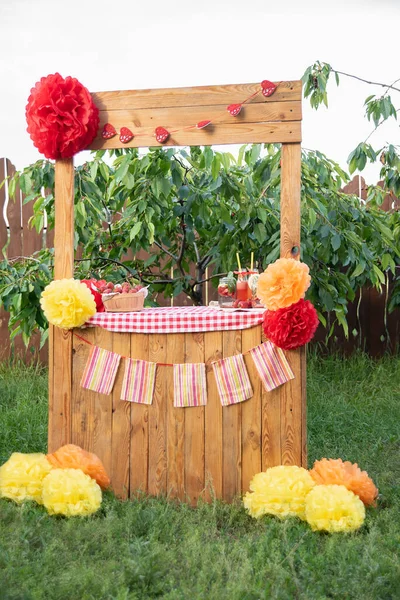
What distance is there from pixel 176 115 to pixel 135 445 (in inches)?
60.7

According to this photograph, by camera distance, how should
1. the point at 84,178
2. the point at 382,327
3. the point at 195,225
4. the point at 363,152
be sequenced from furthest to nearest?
1. the point at 382,327
2. the point at 195,225
3. the point at 84,178
4. the point at 363,152

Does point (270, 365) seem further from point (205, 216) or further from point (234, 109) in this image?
point (205, 216)

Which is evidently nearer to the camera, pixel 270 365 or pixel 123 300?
pixel 270 365

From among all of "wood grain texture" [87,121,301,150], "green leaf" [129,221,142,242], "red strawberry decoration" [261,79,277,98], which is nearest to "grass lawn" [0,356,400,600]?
"green leaf" [129,221,142,242]

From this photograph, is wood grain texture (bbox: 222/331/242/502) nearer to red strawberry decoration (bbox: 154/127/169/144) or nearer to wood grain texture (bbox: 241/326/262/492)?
wood grain texture (bbox: 241/326/262/492)

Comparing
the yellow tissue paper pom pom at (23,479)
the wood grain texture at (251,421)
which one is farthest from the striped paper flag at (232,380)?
the yellow tissue paper pom pom at (23,479)

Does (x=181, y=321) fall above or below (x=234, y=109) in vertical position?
below

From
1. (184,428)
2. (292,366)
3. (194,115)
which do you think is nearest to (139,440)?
(184,428)

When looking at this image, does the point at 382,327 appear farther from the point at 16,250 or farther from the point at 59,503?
the point at 59,503

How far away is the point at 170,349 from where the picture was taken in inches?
128

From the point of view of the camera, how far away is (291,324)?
3.04 meters

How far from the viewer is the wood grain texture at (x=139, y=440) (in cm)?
329

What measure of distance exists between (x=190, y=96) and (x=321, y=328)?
3542 millimetres

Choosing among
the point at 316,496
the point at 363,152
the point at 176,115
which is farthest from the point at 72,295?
the point at 363,152
